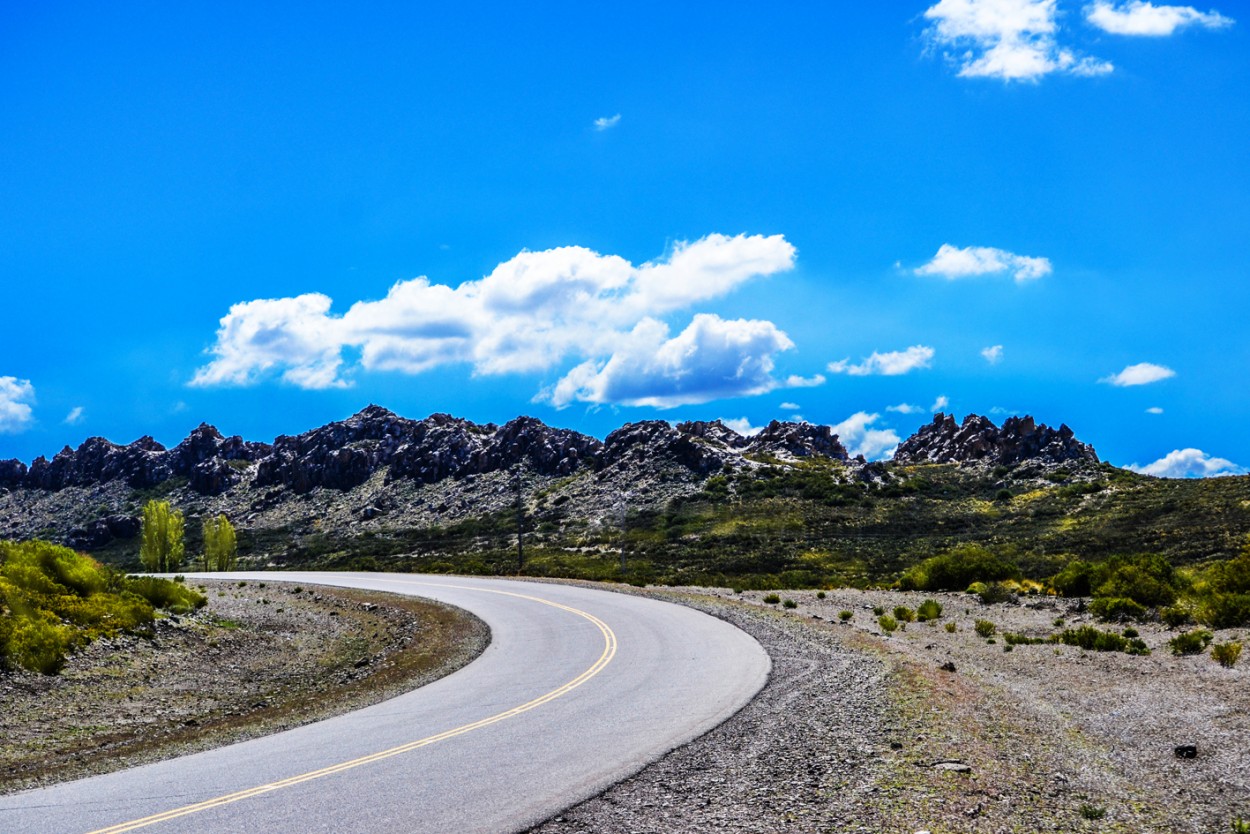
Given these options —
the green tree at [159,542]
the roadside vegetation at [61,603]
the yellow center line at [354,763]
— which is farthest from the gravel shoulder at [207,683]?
the green tree at [159,542]

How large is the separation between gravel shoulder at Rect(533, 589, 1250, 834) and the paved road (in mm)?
836

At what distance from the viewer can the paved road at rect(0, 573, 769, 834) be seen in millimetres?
9211

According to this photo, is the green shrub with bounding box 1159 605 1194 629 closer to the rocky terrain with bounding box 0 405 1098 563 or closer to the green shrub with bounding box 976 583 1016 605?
the green shrub with bounding box 976 583 1016 605

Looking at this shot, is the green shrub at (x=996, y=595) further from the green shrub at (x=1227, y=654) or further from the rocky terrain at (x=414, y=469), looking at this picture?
the rocky terrain at (x=414, y=469)

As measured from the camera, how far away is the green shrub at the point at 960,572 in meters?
37.7

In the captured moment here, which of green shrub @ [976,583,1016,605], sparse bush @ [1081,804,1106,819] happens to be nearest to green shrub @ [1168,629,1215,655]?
green shrub @ [976,583,1016,605]

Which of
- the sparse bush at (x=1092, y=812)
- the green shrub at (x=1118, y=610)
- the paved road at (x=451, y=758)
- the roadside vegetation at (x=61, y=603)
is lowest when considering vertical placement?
the green shrub at (x=1118, y=610)

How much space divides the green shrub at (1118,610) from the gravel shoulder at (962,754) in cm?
503

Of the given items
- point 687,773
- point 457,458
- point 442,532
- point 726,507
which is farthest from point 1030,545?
point 457,458

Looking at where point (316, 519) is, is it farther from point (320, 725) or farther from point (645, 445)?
point (320, 725)

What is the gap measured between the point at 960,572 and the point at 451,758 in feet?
103

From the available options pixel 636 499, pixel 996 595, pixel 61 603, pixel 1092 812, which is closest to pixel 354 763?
pixel 1092 812

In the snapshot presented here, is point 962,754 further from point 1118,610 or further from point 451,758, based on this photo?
point 1118,610

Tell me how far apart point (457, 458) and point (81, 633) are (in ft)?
372
